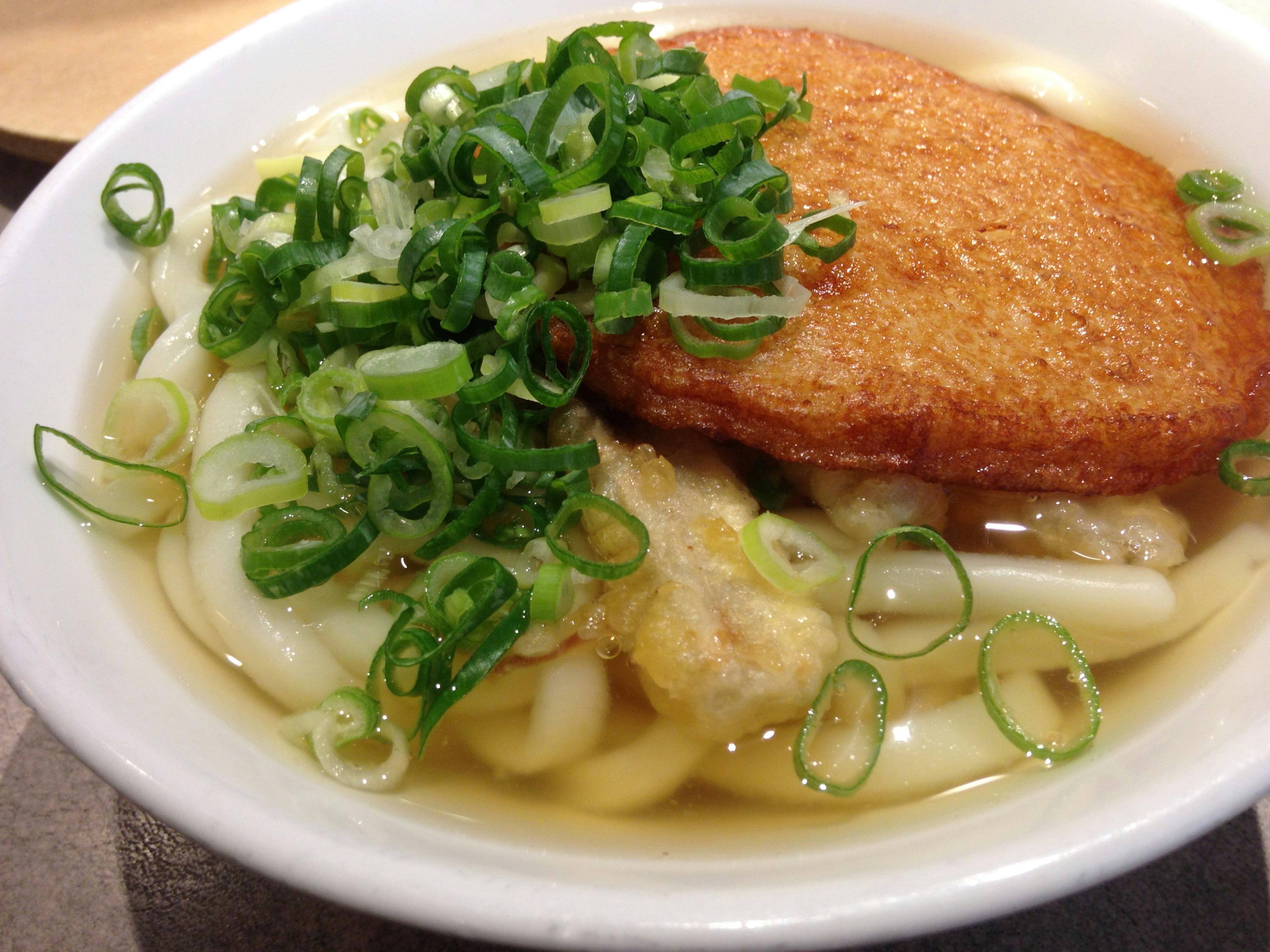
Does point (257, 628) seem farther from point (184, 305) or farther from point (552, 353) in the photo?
point (184, 305)

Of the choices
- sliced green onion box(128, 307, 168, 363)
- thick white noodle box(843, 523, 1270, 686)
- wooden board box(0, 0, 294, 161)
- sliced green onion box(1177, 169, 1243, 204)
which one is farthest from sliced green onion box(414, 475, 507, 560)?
wooden board box(0, 0, 294, 161)

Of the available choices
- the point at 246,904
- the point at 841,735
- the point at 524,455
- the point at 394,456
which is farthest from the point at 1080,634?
the point at 246,904

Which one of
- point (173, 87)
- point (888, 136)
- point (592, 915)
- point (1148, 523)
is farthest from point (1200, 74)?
point (173, 87)

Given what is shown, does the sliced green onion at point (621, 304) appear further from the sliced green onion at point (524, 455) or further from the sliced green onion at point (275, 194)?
the sliced green onion at point (275, 194)

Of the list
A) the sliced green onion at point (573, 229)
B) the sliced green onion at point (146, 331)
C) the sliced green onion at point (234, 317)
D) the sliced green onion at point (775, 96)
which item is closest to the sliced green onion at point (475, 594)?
the sliced green onion at point (573, 229)

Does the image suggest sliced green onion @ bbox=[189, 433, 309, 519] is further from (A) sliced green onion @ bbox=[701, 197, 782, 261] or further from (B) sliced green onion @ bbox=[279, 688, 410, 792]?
(A) sliced green onion @ bbox=[701, 197, 782, 261]

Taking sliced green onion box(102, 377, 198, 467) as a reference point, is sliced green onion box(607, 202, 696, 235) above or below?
above

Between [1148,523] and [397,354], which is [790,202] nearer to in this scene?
[397,354]
